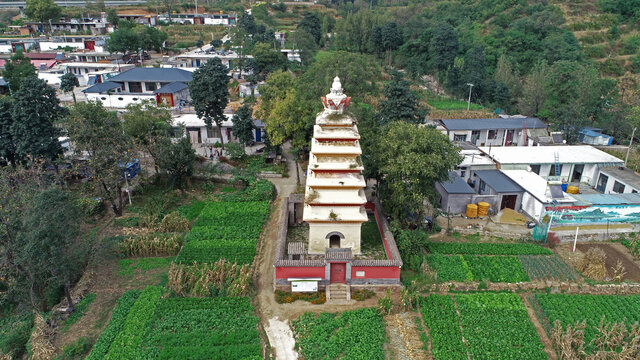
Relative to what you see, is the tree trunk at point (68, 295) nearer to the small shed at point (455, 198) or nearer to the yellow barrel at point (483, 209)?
the small shed at point (455, 198)

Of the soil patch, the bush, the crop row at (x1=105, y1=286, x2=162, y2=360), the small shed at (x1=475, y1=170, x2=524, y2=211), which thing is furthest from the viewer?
the bush

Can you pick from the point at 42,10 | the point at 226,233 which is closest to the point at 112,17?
the point at 42,10

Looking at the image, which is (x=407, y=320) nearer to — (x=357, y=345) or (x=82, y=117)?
(x=357, y=345)

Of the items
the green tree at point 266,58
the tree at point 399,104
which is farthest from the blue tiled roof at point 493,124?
the green tree at point 266,58

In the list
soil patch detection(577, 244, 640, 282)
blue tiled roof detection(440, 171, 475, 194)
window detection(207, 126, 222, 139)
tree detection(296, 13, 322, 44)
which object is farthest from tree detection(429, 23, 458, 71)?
soil patch detection(577, 244, 640, 282)

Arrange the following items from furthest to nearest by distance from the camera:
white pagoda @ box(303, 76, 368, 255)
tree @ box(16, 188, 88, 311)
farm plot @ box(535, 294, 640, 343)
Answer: white pagoda @ box(303, 76, 368, 255) → farm plot @ box(535, 294, 640, 343) → tree @ box(16, 188, 88, 311)

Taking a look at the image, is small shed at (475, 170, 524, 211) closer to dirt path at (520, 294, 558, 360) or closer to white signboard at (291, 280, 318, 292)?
dirt path at (520, 294, 558, 360)

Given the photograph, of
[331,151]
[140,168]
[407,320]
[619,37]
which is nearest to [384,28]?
[619,37]
